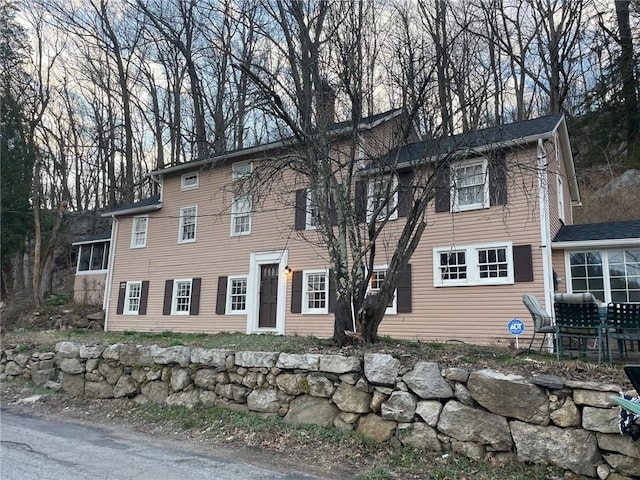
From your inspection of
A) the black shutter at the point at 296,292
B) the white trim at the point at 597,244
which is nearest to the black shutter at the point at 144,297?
the black shutter at the point at 296,292

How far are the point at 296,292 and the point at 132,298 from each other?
7322 millimetres

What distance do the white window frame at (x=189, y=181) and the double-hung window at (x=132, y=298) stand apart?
13.1ft

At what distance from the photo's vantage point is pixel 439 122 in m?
6.59

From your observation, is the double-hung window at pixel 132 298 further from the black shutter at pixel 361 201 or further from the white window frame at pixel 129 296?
the black shutter at pixel 361 201

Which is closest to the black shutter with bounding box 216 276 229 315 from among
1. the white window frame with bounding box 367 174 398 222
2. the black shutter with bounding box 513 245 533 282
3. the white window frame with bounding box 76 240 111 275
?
the white window frame with bounding box 367 174 398 222

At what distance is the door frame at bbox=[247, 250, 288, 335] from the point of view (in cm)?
1309

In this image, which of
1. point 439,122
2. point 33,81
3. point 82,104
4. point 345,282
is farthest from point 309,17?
point 82,104

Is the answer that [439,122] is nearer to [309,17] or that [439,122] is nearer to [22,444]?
[309,17]

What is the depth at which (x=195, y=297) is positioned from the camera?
14695 millimetres

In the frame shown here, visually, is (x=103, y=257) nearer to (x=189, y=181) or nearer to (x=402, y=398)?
(x=189, y=181)

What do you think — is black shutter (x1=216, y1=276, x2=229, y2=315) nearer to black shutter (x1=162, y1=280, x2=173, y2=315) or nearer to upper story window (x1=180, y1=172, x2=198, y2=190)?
black shutter (x1=162, y1=280, x2=173, y2=315)

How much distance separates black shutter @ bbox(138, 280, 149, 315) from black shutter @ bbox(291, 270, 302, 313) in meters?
6.31

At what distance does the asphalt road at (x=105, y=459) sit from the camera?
158 inches

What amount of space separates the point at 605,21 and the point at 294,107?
61.9 feet
